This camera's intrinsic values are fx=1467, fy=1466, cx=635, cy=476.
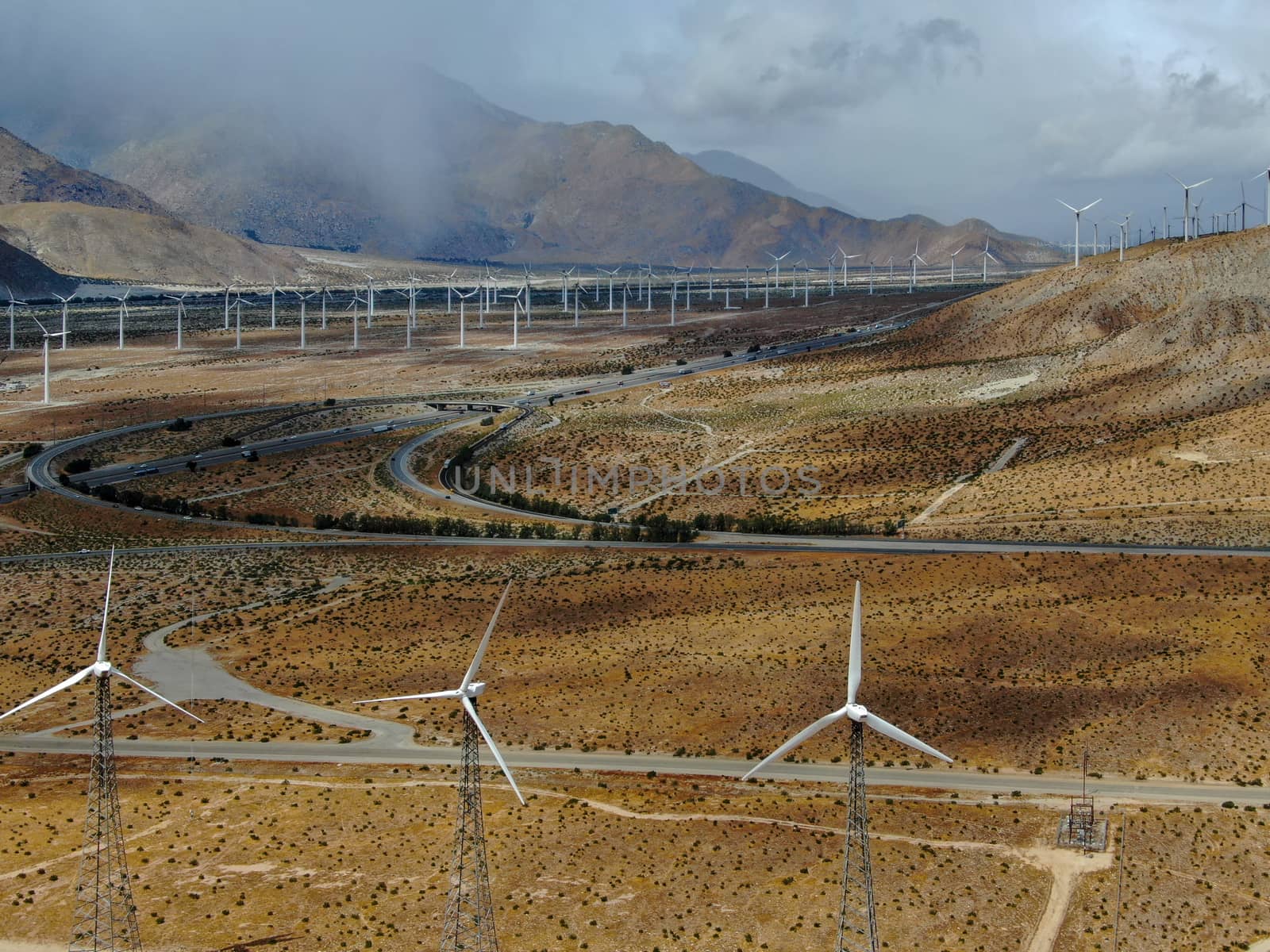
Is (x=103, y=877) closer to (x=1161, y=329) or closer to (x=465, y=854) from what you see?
(x=465, y=854)

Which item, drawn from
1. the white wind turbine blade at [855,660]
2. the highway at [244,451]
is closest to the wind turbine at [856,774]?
the white wind turbine blade at [855,660]

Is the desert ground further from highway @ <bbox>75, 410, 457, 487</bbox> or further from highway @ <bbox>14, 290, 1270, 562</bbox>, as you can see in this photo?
highway @ <bbox>75, 410, 457, 487</bbox>

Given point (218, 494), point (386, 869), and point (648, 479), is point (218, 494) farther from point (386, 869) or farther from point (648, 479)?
point (386, 869)

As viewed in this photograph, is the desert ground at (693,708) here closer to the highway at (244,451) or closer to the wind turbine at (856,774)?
the wind turbine at (856,774)

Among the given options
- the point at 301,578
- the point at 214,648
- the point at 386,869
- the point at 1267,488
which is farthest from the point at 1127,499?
the point at 386,869

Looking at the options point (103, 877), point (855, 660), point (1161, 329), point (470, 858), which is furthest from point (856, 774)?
point (1161, 329)

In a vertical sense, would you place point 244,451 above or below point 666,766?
above

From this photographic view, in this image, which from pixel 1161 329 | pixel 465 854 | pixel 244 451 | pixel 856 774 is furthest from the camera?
pixel 1161 329
